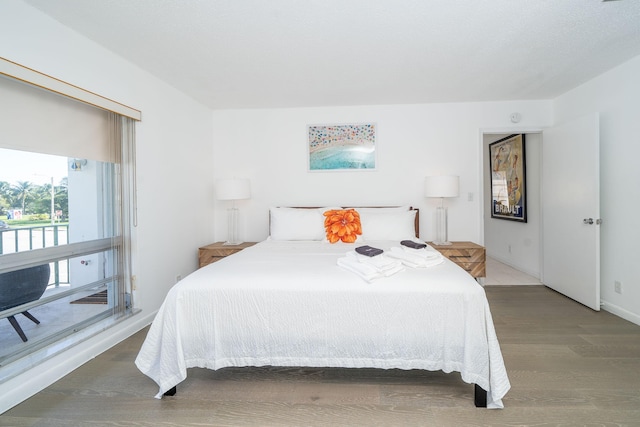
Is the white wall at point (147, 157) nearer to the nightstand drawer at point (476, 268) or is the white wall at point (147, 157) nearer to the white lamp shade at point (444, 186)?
the white lamp shade at point (444, 186)

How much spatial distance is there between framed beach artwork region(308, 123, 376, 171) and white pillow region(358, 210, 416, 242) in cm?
84

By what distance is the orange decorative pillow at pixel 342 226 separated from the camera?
3.14 m

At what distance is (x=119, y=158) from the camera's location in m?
2.54

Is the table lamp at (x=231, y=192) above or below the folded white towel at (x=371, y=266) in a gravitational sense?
above

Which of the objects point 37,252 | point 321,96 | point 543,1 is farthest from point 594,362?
point 37,252

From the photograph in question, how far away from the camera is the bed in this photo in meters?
1.65

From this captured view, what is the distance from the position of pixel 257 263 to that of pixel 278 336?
572mm

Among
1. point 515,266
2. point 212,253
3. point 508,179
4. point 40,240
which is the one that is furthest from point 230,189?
point 515,266

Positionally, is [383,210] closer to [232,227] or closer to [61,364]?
[232,227]

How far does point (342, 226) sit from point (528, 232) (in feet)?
10.4

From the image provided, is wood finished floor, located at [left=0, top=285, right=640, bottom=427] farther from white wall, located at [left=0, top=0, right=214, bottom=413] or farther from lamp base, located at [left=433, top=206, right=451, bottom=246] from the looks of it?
lamp base, located at [left=433, top=206, right=451, bottom=246]

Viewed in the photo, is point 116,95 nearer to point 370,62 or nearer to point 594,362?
point 370,62

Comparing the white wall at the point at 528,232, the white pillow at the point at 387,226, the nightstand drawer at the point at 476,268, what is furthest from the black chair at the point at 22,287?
the white wall at the point at 528,232

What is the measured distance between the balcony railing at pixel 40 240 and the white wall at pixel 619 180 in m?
4.87
